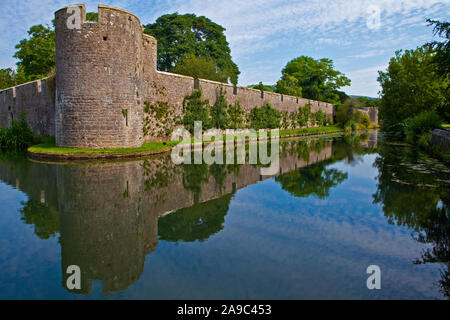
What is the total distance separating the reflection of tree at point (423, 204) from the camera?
3520 millimetres

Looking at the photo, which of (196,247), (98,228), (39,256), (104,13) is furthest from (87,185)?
(104,13)

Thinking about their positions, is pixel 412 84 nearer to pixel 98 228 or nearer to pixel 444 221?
pixel 444 221

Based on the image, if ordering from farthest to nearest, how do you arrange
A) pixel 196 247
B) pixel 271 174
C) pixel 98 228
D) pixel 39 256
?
1. pixel 271 174
2. pixel 98 228
3. pixel 196 247
4. pixel 39 256

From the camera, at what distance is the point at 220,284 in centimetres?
279

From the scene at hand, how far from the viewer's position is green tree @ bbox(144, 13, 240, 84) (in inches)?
1483

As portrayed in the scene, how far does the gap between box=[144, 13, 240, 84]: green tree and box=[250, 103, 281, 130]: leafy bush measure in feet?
30.9

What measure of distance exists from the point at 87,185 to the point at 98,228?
2.81 metres

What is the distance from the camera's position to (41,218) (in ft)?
15.4

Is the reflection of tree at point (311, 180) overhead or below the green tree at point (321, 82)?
below

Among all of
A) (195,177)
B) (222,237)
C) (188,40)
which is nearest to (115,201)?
(222,237)

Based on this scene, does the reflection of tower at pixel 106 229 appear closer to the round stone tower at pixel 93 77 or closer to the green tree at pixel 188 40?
the round stone tower at pixel 93 77

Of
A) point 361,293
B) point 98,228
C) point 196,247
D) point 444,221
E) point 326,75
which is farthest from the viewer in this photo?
point 326,75

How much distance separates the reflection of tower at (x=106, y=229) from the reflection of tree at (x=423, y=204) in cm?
296

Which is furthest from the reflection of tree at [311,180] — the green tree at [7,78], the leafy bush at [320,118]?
the green tree at [7,78]
